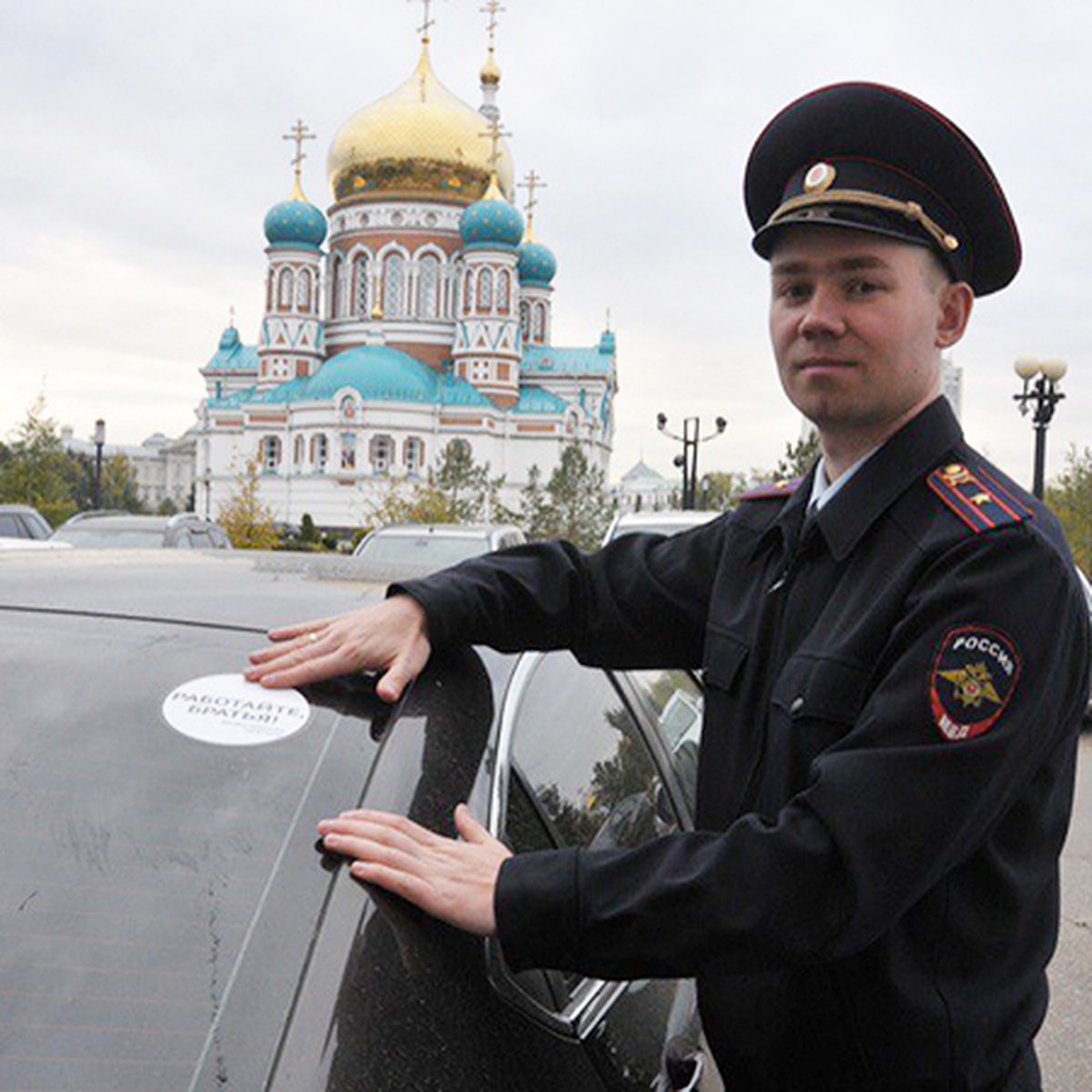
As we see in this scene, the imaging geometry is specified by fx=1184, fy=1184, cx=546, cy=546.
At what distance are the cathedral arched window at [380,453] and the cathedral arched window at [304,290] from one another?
934cm

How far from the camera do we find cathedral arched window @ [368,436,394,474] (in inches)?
2138

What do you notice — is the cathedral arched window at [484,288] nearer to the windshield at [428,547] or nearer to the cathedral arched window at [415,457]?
the cathedral arched window at [415,457]

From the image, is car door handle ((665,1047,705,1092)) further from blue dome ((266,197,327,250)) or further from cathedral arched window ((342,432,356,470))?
blue dome ((266,197,327,250))

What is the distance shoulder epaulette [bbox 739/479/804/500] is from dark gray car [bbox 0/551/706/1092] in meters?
0.51

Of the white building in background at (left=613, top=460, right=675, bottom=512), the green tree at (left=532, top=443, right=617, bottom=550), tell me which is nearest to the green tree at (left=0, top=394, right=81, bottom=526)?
the green tree at (left=532, top=443, right=617, bottom=550)

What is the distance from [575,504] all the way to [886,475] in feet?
152

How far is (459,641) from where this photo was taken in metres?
1.93

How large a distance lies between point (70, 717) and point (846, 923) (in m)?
1.05

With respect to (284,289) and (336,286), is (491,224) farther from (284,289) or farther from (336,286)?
(284,289)

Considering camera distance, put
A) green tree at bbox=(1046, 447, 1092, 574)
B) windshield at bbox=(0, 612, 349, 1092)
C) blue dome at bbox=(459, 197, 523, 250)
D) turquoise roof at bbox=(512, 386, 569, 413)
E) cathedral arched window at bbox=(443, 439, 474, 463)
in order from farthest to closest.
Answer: turquoise roof at bbox=(512, 386, 569, 413) < blue dome at bbox=(459, 197, 523, 250) < cathedral arched window at bbox=(443, 439, 474, 463) < green tree at bbox=(1046, 447, 1092, 574) < windshield at bbox=(0, 612, 349, 1092)

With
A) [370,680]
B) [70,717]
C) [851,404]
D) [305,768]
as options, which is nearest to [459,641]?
[370,680]

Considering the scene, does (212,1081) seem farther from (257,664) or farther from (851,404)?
(851,404)

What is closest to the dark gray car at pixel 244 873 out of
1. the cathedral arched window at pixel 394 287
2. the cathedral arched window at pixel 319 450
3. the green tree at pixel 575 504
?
the green tree at pixel 575 504

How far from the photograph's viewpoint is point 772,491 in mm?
2107
